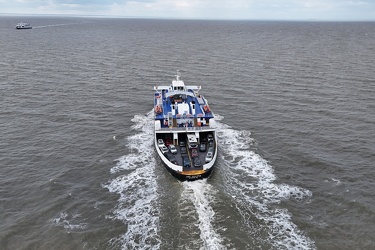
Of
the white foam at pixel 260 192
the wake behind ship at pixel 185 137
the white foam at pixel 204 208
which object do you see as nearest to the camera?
the white foam at pixel 204 208

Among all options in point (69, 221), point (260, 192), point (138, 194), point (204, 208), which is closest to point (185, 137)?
point (138, 194)

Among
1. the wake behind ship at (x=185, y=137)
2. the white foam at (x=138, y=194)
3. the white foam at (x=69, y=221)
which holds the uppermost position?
the wake behind ship at (x=185, y=137)

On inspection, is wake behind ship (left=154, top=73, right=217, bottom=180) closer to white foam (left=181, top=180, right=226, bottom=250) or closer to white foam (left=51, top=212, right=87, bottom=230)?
white foam (left=181, top=180, right=226, bottom=250)

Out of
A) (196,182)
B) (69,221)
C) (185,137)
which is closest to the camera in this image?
(69,221)

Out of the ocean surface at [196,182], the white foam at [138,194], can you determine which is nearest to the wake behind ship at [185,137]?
the ocean surface at [196,182]

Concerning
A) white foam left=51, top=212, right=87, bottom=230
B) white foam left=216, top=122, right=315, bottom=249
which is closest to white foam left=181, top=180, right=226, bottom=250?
white foam left=216, top=122, right=315, bottom=249

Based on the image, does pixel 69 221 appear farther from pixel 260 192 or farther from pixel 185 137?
pixel 260 192

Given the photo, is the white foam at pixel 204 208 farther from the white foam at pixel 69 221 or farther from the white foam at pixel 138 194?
the white foam at pixel 69 221
